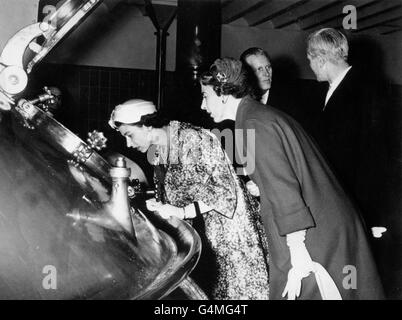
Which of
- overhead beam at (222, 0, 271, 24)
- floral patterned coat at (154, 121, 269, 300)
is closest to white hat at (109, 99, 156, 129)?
floral patterned coat at (154, 121, 269, 300)

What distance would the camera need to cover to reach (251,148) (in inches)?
37.0

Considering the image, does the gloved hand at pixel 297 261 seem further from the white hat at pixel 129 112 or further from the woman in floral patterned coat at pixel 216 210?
the white hat at pixel 129 112

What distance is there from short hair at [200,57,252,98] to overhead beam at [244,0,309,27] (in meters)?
2.71

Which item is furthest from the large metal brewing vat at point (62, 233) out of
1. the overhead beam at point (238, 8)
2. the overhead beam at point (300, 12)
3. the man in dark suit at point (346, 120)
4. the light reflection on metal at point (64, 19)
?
the overhead beam at point (238, 8)

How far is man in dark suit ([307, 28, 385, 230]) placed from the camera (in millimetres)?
1392

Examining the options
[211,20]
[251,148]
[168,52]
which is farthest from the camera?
[168,52]

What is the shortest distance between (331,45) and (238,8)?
2.65m

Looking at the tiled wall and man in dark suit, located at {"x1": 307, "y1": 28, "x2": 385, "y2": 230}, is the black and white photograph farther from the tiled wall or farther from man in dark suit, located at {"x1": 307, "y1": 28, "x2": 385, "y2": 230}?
the tiled wall

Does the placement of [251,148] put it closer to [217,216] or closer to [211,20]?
[217,216]
